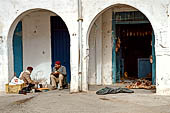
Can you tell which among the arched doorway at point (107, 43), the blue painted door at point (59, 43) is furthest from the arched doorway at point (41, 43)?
the arched doorway at point (107, 43)

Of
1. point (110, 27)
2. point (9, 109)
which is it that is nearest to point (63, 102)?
point (9, 109)

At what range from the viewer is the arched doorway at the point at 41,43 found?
1008 centimetres

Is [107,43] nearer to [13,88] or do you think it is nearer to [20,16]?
[20,16]

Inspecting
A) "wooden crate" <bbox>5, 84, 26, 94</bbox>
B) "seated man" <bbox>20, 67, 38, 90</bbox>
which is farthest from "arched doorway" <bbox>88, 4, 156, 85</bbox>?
"wooden crate" <bbox>5, 84, 26, 94</bbox>

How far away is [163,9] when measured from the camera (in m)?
7.19

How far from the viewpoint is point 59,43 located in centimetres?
1009

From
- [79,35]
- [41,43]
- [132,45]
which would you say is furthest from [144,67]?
[41,43]

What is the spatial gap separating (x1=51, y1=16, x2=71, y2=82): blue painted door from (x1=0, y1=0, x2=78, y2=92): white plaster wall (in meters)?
1.84

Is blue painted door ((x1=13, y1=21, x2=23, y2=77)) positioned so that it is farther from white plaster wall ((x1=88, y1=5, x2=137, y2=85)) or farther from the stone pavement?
white plaster wall ((x1=88, y1=5, x2=137, y2=85))

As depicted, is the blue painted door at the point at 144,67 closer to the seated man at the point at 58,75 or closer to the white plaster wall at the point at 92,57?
the white plaster wall at the point at 92,57

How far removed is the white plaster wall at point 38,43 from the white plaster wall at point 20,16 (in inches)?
63.6

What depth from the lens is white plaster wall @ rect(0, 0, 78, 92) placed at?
7.98 m

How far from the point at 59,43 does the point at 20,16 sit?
85.6 inches

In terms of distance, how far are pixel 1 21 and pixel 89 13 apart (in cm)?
307
